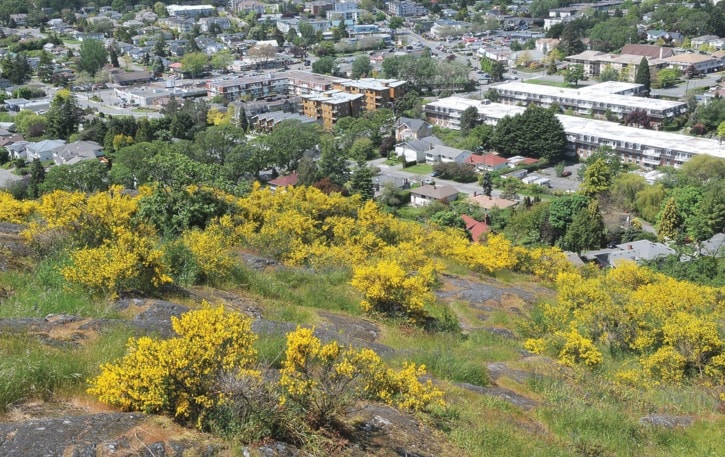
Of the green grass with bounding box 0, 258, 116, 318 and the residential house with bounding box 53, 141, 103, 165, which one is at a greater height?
the green grass with bounding box 0, 258, 116, 318

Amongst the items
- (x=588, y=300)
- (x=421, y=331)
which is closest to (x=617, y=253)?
(x=588, y=300)

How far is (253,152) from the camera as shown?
106 ft

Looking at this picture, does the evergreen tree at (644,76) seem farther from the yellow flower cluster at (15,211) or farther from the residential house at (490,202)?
the yellow flower cluster at (15,211)

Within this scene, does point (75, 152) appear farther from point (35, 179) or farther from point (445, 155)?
point (445, 155)

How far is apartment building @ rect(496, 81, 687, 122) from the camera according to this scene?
1549 inches

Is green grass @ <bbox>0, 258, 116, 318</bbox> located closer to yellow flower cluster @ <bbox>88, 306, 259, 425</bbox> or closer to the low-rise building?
yellow flower cluster @ <bbox>88, 306, 259, 425</bbox>

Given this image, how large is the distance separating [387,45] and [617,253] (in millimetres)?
49048

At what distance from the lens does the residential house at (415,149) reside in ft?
117

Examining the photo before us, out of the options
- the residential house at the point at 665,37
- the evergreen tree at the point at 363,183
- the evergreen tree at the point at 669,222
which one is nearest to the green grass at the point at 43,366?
the evergreen tree at the point at 669,222

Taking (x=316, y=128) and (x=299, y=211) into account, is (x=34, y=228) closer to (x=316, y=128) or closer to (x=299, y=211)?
(x=299, y=211)

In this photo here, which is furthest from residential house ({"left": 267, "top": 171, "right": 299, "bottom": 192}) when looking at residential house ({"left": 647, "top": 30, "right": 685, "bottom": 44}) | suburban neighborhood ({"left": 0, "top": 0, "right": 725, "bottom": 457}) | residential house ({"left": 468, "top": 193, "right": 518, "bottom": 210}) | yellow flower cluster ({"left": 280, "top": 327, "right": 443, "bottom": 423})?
residential house ({"left": 647, "top": 30, "right": 685, "bottom": 44})

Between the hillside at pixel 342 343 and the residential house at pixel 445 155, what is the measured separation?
66.8ft

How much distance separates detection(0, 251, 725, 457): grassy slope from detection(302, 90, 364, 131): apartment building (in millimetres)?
33970

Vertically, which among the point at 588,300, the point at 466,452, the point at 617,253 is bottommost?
the point at 617,253
